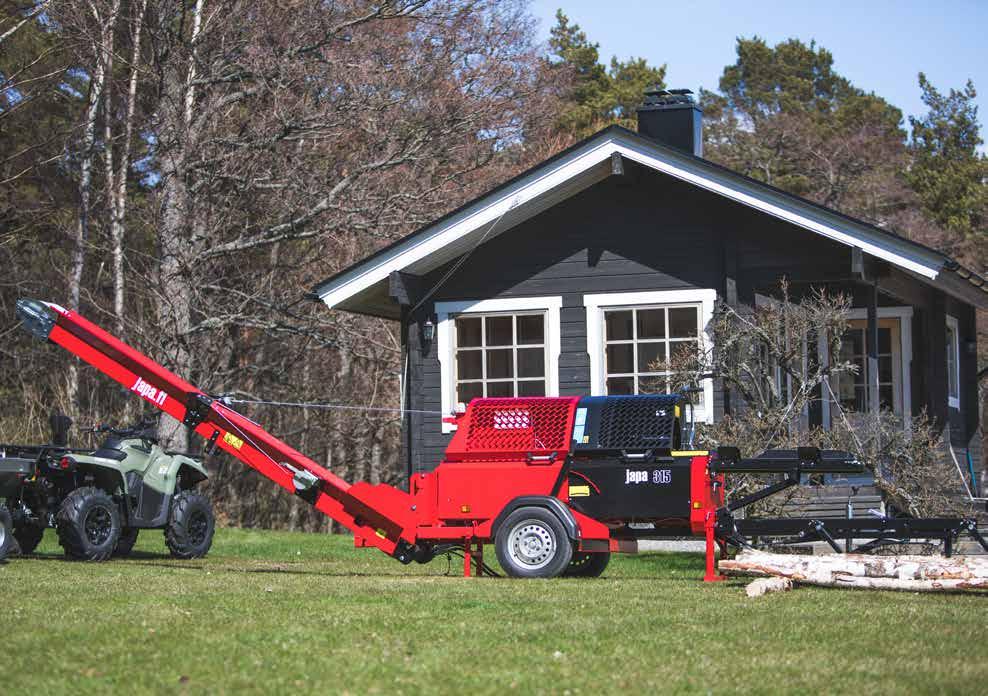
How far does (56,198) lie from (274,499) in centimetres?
924

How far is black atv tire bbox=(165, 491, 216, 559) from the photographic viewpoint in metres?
15.3

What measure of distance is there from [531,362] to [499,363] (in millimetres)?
435

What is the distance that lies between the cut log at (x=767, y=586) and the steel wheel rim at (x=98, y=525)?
6482mm

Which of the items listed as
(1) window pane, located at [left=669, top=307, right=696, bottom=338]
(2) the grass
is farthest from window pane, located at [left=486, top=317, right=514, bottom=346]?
(2) the grass

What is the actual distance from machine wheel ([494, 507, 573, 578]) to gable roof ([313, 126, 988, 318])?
674 cm

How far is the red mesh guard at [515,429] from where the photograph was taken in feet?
40.9

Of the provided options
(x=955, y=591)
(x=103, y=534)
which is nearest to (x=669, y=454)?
(x=955, y=591)

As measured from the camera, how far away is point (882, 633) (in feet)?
28.2

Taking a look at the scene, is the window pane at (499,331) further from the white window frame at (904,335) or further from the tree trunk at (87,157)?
the tree trunk at (87,157)

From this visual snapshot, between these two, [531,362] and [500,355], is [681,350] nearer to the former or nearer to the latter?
[531,362]

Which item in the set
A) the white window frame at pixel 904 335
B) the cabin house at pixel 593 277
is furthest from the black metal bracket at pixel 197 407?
the white window frame at pixel 904 335

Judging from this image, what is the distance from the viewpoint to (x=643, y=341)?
1867 centimetres

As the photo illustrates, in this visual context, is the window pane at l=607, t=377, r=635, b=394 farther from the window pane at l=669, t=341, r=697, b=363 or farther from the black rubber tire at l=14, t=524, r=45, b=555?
the black rubber tire at l=14, t=524, r=45, b=555

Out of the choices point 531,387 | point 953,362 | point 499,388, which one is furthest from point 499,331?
point 953,362
